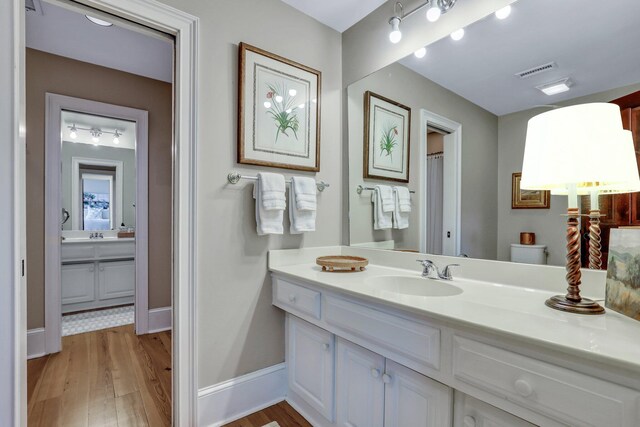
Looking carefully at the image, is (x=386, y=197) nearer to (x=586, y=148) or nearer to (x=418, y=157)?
(x=418, y=157)

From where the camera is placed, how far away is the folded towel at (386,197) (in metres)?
1.88

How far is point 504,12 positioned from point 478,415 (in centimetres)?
156

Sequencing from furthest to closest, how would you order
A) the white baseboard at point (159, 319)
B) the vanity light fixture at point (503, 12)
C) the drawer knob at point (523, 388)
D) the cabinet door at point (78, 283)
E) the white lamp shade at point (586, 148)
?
the cabinet door at point (78, 283) → the white baseboard at point (159, 319) → the vanity light fixture at point (503, 12) → the white lamp shade at point (586, 148) → the drawer knob at point (523, 388)

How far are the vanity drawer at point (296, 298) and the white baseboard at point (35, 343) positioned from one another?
2063 millimetres

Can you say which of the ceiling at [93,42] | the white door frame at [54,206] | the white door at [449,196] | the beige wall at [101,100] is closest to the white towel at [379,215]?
the white door at [449,196]

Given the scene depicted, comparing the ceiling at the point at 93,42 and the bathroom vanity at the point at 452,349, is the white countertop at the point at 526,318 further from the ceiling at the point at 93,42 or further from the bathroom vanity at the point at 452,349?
the ceiling at the point at 93,42

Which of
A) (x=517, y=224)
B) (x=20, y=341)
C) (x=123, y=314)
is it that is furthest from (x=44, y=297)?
(x=517, y=224)

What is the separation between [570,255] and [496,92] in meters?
0.79

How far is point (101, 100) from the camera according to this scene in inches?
104

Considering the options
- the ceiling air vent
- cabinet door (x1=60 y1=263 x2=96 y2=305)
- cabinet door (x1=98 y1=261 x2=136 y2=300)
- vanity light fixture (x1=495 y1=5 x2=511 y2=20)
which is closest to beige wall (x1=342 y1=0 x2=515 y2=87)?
vanity light fixture (x1=495 y1=5 x2=511 y2=20)

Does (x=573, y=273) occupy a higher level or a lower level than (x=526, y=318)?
higher

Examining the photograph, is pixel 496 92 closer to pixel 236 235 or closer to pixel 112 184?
pixel 236 235

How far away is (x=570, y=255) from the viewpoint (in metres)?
0.95

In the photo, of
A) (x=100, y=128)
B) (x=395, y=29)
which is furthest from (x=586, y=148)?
(x=100, y=128)
